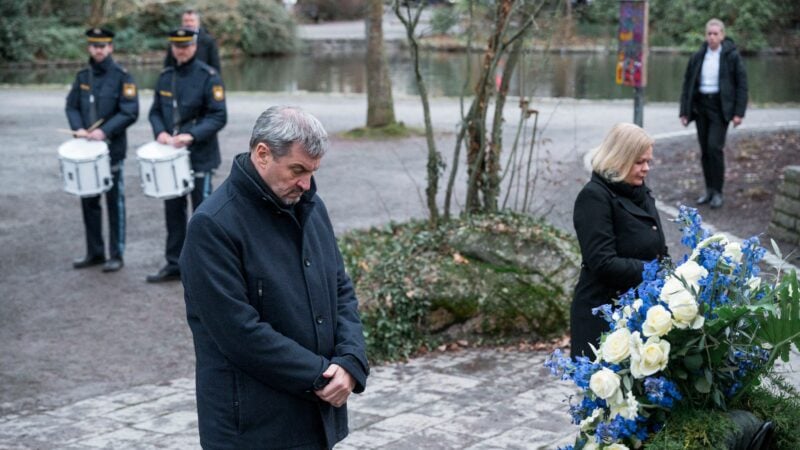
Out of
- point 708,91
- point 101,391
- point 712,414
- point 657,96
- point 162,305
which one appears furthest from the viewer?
point 657,96

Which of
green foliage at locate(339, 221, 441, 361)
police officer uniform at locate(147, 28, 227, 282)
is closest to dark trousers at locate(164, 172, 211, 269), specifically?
police officer uniform at locate(147, 28, 227, 282)

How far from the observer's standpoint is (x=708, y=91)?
Answer: 39.7 ft

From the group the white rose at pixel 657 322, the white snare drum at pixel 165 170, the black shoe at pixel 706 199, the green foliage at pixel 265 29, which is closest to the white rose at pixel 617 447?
the white rose at pixel 657 322

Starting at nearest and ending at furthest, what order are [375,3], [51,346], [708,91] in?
1. [51,346]
2. [708,91]
3. [375,3]

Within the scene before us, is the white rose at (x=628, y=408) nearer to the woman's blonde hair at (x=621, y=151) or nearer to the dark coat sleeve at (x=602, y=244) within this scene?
the dark coat sleeve at (x=602, y=244)

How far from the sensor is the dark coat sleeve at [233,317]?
3.60 meters

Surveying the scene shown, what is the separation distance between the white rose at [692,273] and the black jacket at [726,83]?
29.0 ft

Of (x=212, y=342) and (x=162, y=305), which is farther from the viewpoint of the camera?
(x=162, y=305)

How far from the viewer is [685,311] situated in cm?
338

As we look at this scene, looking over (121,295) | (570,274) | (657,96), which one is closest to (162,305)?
(121,295)

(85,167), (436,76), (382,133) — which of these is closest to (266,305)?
(85,167)

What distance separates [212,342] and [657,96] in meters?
24.6

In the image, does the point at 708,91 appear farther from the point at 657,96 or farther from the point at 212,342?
the point at 657,96

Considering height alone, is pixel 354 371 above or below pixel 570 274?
above
